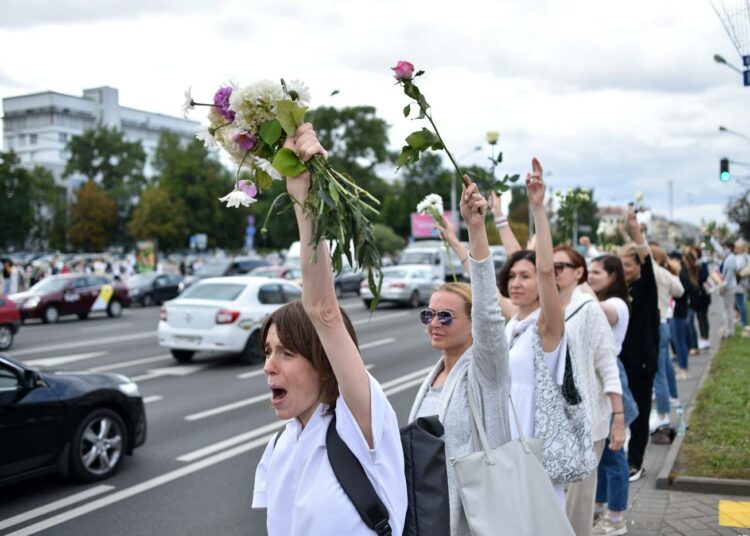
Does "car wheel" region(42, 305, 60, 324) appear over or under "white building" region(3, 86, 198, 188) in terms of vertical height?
under

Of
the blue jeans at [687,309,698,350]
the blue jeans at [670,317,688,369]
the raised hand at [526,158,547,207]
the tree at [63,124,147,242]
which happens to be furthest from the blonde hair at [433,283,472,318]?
the tree at [63,124,147,242]

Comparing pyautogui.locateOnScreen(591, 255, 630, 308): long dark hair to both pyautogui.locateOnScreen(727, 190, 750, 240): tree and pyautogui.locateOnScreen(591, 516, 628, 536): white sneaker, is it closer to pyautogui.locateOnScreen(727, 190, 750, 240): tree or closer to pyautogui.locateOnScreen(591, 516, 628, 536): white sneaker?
pyautogui.locateOnScreen(591, 516, 628, 536): white sneaker

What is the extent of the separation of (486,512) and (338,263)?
117 centimetres

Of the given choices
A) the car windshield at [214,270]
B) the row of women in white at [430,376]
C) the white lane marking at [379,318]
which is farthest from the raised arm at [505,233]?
the car windshield at [214,270]

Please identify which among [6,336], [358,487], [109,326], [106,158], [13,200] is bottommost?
[109,326]

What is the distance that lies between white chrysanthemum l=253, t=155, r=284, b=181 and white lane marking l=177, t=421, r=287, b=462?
6166 mm

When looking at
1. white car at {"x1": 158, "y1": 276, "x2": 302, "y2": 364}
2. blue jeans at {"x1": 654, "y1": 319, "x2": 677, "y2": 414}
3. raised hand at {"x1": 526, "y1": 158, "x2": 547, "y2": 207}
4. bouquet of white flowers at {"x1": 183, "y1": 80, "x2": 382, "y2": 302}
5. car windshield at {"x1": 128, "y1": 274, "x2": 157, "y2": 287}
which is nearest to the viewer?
bouquet of white flowers at {"x1": 183, "y1": 80, "x2": 382, "y2": 302}

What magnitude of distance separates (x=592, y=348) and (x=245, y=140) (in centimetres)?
308

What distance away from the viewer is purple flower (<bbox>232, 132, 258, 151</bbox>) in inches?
78.7

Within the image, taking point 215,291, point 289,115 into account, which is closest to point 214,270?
point 215,291

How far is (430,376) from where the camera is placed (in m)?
3.22

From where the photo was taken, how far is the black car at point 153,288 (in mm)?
30531

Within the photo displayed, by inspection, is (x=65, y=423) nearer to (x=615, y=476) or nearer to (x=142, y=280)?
(x=615, y=476)

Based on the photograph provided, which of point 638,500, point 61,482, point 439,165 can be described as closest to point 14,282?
point 61,482
